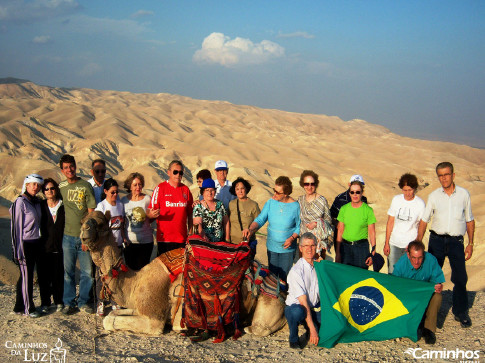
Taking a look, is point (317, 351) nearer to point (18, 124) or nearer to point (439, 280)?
point (439, 280)

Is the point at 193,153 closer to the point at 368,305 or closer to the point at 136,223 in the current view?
the point at 136,223

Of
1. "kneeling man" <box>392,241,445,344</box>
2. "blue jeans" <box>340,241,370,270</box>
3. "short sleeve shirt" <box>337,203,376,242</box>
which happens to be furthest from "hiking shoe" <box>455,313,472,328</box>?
"short sleeve shirt" <box>337,203,376,242</box>

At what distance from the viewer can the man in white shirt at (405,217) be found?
19.4 ft

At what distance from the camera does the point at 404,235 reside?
5949 millimetres

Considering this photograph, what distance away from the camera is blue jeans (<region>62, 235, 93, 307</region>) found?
5.64m

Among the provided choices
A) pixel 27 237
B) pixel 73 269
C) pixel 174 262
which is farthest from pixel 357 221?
pixel 27 237

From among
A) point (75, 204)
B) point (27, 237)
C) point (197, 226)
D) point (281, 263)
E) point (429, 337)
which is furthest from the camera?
point (281, 263)

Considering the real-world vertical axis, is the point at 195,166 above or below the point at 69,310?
above

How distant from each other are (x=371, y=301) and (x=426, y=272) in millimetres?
804

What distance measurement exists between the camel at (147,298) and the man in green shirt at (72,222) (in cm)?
71

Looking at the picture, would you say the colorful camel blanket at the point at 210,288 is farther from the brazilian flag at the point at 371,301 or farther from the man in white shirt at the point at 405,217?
the man in white shirt at the point at 405,217

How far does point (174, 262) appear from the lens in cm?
531

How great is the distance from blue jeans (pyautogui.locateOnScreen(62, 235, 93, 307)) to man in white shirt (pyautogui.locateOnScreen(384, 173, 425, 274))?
162 inches

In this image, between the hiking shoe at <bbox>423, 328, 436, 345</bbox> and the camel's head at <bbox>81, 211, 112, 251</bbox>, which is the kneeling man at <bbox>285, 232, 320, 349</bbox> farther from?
the camel's head at <bbox>81, 211, 112, 251</bbox>
